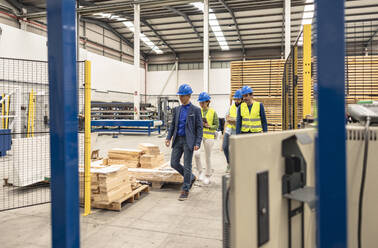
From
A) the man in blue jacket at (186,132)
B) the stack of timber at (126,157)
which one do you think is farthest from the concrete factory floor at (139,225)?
the stack of timber at (126,157)

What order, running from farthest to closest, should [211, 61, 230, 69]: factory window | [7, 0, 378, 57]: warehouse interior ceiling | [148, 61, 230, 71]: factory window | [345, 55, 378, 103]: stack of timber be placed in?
[148, 61, 230, 71]: factory window < [211, 61, 230, 69]: factory window < [7, 0, 378, 57]: warehouse interior ceiling < [345, 55, 378, 103]: stack of timber

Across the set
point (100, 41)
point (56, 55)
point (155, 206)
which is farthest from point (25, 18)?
point (56, 55)

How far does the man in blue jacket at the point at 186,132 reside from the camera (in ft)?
14.7

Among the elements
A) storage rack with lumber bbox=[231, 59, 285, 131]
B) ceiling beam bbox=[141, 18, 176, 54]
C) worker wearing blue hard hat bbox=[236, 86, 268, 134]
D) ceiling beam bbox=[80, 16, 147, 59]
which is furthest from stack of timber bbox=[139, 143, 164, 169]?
ceiling beam bbox=[80, 16, 147, 59]

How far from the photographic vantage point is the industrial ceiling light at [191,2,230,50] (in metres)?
16.1

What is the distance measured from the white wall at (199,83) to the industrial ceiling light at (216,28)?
90.3 inches

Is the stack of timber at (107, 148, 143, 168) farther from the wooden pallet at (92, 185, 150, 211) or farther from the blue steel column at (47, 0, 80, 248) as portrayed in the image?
the blue steel column at (47, 0, 80, 248)

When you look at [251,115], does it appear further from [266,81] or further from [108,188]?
[266,81]

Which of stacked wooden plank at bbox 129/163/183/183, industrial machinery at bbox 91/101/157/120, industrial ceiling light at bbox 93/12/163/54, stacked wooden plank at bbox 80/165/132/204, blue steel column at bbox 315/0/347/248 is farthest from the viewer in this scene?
industrial ceiling light at bbox 93/12/163/54

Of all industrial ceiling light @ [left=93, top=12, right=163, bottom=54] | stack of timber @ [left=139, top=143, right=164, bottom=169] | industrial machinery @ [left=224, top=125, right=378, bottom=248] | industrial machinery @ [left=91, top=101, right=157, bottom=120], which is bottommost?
stack of timber @ [left=139, top=143, right=164, bottom=169]

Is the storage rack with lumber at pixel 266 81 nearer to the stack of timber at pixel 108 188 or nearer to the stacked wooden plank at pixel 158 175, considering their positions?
the stacked wooden plank at pixel 158 175

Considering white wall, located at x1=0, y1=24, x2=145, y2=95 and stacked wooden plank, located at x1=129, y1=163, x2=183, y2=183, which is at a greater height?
white wall, located at x1=0, y1=24, x2=145, y2=95

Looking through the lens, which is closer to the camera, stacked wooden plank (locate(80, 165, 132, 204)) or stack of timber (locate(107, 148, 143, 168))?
stacked wooden plank (locate(80, 165, 132, 204))

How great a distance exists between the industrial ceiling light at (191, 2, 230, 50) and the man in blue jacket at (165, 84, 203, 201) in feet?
42.0
